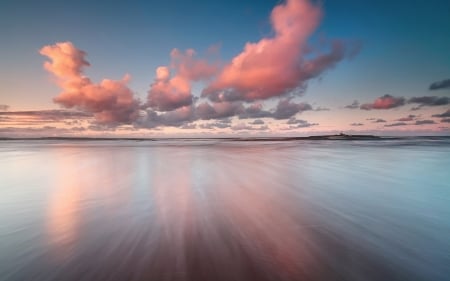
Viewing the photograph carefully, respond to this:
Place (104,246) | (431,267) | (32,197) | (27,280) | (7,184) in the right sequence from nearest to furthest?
(27,280), (431,267), (104,246), (32,197), (7,184)

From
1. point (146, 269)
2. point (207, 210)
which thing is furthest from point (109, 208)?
point (146, 269)

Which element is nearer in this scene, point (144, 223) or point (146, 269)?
point (146, 269)

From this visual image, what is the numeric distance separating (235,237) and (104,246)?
1.78m

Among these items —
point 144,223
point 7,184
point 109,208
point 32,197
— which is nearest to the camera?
point 144,223

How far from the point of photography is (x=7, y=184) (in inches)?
325

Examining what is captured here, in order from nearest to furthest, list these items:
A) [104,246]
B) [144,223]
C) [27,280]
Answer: [27,280]
[104,246]
[144,223]

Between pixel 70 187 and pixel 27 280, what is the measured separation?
19.1ft

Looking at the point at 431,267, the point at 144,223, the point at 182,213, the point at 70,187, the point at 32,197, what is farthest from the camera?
the point at 70,187

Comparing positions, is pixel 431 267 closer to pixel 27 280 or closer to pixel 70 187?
pixel 27 280

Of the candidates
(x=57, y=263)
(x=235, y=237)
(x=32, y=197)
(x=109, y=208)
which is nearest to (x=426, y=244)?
(x=235, y=237)

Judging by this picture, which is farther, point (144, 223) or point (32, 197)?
point (32, 197)

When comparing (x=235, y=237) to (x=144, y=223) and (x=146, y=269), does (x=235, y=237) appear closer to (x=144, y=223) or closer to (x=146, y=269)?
(x=146, y=269)

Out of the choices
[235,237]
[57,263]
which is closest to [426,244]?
[235,237]

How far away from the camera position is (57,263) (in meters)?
2.79
